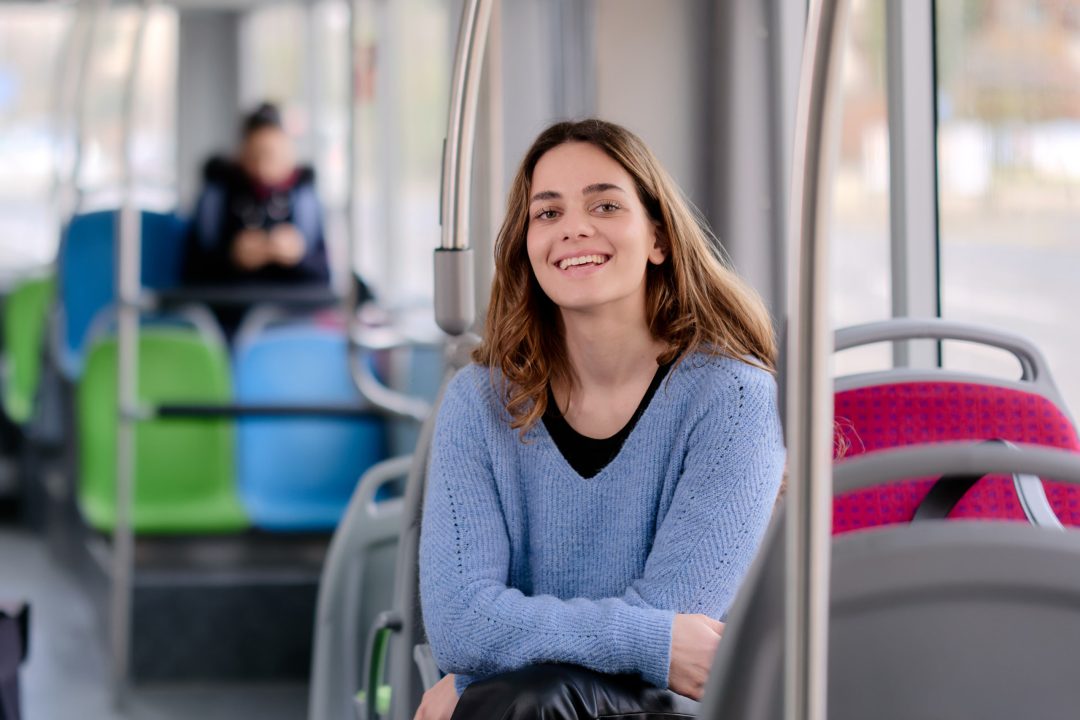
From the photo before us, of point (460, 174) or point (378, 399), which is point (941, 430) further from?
point (378, 399)

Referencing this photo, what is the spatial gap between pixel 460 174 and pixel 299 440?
2.33 metres

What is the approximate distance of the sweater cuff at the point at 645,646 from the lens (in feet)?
5.01

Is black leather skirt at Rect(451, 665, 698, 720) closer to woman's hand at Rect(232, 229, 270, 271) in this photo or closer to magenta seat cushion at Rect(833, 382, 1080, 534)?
magenta seat cushion at Rect(833, 382, 1080, 534)

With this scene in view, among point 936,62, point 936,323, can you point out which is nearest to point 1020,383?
point 936,323

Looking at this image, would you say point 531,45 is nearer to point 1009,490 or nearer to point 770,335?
point 770,335

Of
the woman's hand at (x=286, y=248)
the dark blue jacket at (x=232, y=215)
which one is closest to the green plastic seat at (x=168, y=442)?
the woman's hand at (x=286, y=248)

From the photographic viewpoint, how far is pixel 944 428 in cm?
164

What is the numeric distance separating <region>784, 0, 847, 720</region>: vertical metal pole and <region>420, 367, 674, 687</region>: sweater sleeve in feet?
2.06

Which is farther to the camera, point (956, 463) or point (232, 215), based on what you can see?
point (232, 215)

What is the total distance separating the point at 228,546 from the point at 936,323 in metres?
2.73

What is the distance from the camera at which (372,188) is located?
5.52 metres

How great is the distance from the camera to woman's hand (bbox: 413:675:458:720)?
163 centimetres

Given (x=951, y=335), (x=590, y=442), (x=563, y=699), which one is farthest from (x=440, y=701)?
(x=951, y=335)

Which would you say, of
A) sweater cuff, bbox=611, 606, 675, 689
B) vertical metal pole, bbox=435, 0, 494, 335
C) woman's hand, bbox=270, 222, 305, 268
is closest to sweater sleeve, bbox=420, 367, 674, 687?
sweater cuff, bbox=611, 606, 675, 689
